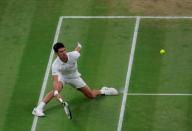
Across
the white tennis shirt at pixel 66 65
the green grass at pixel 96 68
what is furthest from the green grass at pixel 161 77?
the white tennis shirt at pixel 66 65

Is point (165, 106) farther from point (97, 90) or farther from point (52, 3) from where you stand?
point (52, 3)

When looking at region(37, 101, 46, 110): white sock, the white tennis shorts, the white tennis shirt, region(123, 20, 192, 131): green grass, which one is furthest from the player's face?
region(123, 20, 192, 131): green grass

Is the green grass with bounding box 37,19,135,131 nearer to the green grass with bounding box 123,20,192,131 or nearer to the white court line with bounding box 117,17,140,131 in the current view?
the white court line with bounding box 117,17,140,131

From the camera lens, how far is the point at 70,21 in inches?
778

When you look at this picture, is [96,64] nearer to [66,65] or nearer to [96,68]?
[96,68]

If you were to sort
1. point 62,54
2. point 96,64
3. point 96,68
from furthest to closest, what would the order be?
point 96,64, point 96,68, point 62,54

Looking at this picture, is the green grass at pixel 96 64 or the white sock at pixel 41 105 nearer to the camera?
the green grass at pixel 96 64

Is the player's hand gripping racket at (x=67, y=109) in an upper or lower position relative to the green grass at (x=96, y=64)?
lower

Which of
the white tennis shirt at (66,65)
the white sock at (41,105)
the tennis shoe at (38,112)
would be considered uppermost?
the white tennis shirt at (66,65)

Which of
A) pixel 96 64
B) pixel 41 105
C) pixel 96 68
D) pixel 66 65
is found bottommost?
pixel 41 105

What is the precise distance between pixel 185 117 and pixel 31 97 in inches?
160

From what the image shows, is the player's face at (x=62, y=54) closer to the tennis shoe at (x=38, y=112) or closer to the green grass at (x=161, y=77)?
the tennis shoe at (x=38, y=112)

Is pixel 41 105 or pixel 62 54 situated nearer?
pixel 62 54

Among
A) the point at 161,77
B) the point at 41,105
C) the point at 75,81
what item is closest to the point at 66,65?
the point at 75,81
